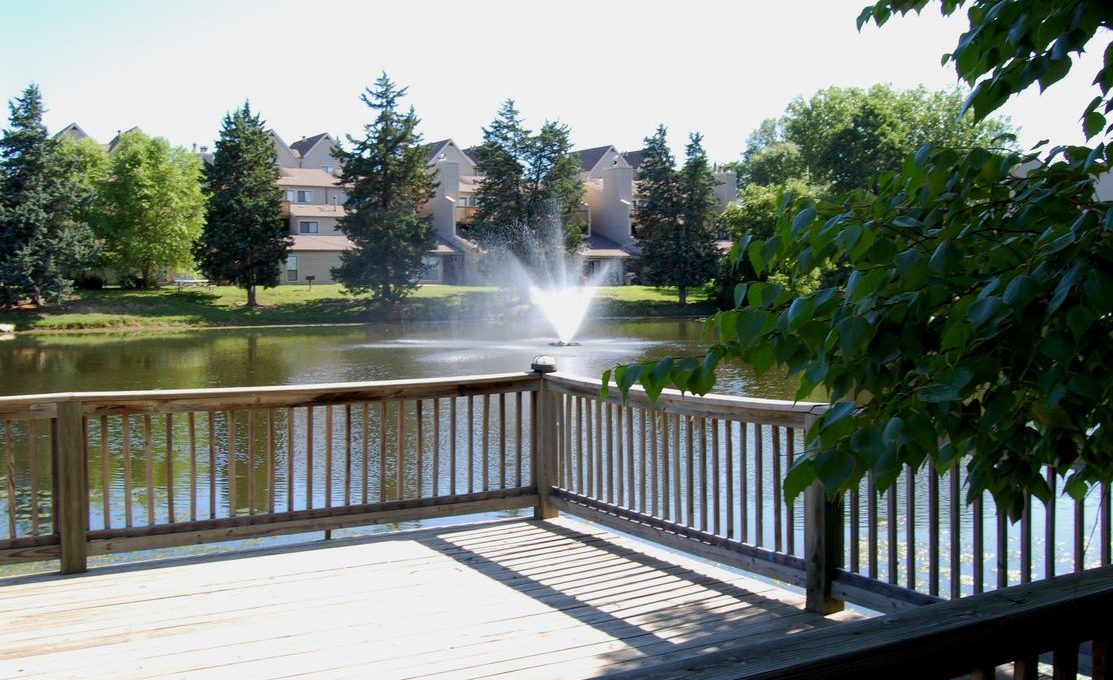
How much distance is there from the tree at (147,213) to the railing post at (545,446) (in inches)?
1910

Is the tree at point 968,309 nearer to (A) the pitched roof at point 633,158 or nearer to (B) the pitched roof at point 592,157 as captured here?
(B) the pitched roof at point 592,157

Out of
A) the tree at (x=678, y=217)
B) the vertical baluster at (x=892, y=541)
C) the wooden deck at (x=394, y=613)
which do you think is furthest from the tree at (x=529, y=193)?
the vertical baluster at (x=892, y=541)

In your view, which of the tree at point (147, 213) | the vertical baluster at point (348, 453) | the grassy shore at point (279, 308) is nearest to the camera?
the vertical baluster at point (348, 453)

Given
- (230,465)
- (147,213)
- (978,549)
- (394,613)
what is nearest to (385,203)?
(147,213)

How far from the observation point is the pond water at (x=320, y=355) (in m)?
23.3

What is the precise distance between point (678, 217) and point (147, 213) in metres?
27.7

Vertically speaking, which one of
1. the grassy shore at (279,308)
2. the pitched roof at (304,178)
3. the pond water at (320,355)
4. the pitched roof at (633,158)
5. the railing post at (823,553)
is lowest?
the pond water at (320,355)

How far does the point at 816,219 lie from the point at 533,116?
5397 cm

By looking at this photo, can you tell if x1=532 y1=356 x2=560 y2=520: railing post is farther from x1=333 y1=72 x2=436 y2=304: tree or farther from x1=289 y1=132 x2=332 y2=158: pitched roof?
x1=289 y1=132 x2=332 y2=158: pitched roof

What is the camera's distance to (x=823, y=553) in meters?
4.72

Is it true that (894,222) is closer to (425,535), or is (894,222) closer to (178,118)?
(425,535)

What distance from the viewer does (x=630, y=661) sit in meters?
4.11

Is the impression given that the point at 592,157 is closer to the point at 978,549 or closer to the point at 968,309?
the point at 978,549

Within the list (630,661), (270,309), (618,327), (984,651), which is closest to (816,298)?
(984,651)
